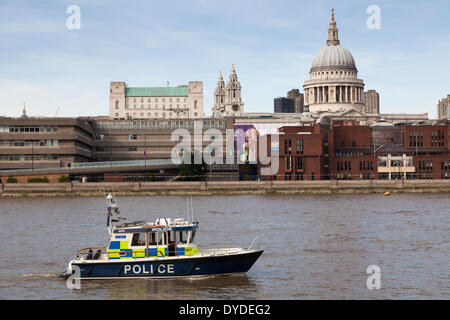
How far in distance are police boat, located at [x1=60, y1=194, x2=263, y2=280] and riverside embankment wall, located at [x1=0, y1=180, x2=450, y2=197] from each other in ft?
280

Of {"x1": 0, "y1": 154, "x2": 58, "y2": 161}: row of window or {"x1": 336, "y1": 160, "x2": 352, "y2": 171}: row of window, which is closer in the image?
{"x1": 0, "y1": 154, "x2": 58, "y2": 161}: row of window

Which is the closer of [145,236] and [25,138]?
[145,236]

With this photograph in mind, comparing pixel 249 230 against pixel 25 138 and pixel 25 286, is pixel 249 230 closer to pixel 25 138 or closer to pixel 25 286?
pixel 25 286

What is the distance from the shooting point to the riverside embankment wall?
123 meters

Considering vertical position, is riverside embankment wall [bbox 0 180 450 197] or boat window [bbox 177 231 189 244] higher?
riverside embankment wall [bbox 0 180 450 197]

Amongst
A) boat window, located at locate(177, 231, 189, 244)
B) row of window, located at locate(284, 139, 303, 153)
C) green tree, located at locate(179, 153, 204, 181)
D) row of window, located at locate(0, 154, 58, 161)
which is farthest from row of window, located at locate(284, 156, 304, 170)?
boat window, located at locate(177, 231, 189, 244)

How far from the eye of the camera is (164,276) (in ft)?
119

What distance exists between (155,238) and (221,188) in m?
89.7

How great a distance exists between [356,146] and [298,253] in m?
118

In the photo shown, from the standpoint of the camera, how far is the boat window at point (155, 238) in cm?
3647

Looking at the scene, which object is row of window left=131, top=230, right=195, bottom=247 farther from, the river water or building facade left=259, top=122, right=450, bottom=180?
building facade left=259, top=122, right=450, bottom=180
